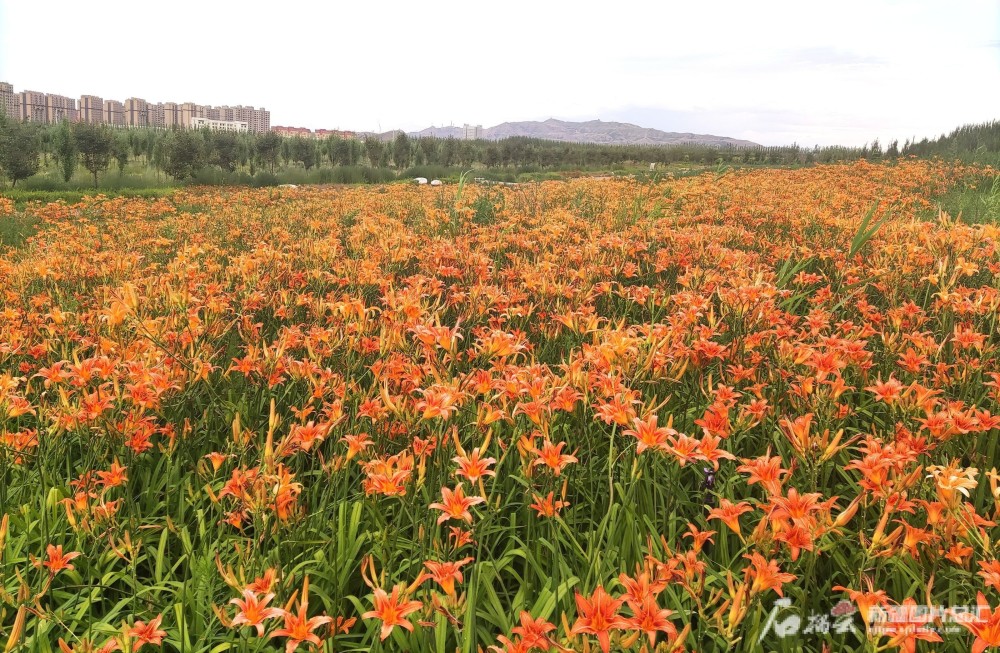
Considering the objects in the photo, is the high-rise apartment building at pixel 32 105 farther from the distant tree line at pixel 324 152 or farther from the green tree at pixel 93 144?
the green tree at pixel 93 144

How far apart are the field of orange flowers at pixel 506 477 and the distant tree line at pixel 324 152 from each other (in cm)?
968

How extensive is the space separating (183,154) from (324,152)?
1483 centimetres

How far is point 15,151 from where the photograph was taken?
2241cm

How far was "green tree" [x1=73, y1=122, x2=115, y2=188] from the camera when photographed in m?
25.6

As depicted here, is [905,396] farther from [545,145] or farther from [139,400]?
[545,145]

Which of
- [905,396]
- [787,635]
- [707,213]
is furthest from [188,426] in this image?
[707,213]

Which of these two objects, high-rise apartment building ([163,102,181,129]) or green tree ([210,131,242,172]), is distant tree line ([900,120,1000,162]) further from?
high-rise apartment building ([163,102,181,129])

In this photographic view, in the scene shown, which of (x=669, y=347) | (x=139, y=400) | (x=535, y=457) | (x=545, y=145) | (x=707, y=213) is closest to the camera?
(x=535, y=457)

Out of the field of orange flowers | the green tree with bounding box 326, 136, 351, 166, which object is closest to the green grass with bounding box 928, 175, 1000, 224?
the field of orange flowers

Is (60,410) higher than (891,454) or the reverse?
the reverse

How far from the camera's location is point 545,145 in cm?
5141

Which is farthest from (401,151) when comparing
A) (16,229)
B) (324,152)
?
(16,229)

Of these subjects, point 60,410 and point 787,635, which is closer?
point 787,635

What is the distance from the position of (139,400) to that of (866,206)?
761 centimetres
